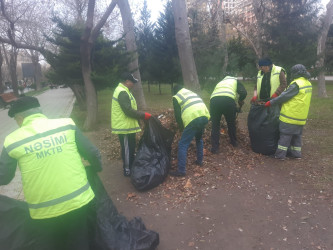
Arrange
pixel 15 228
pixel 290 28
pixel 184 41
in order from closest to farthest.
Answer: pixel 15 228 → pixel 184 41 → pixel 290 28

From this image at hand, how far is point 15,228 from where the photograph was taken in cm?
241

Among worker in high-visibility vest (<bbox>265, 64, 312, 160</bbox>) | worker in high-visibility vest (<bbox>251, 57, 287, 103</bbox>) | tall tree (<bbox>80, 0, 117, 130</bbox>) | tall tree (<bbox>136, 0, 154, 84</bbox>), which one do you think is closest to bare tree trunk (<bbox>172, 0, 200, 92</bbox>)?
worker in high-visibility vest (<bbox>251, 57, 287, 103</bbox>)

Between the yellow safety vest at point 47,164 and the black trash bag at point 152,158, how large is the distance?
1851 millimetres

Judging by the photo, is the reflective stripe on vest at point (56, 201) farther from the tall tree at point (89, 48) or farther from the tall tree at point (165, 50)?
the tall tree at point (165, 50)

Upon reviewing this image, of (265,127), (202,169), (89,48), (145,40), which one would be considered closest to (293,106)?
(265,127)

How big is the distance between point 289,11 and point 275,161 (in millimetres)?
12425

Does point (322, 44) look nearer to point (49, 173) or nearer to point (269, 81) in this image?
point (269, 81)

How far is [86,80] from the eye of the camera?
8492mm

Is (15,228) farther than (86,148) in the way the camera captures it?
Yes

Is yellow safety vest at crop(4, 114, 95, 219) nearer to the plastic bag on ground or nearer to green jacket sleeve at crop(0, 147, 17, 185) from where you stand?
green jacket sleeve at crop(0, 147, 17, 185)

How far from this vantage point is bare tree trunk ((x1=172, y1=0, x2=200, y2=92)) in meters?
6.16

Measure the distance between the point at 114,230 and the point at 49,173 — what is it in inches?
38.7

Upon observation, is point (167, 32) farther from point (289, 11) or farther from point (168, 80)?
point (289, 11)

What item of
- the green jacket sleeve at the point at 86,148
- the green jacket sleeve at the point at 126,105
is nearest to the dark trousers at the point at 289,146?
the green jacket sleeve at the point at 126,105
